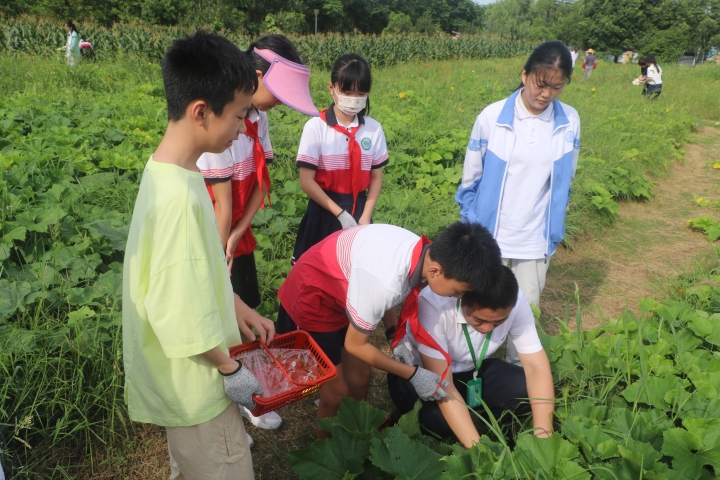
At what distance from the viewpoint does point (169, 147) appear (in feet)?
4.36

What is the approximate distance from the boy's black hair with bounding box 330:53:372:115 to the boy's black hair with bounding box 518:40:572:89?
2.65 ft

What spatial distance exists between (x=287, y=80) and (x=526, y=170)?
129cm

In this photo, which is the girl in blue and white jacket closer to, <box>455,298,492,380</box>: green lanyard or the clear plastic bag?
<box>455,298,492,380</box>: green lanyard

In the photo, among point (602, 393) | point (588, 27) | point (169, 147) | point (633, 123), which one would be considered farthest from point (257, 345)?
point (588, 27)

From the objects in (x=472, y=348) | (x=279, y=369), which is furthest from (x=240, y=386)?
(x=472, y=348)

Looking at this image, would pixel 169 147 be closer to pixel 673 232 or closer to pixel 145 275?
pixel 145 275

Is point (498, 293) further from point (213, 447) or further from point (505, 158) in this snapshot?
point (505, 158)

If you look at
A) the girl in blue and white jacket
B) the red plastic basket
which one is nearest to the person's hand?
the red plastic basket

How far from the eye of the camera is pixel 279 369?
1.92 metres

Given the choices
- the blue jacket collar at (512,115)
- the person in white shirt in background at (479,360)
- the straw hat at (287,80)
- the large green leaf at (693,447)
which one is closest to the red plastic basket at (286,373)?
the person in white shirt in background at (479,360)

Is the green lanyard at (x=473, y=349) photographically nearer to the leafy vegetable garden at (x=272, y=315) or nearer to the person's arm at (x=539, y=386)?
the person's arm at (x=539, y=386)

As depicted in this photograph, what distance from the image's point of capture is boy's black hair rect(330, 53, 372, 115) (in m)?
2.68

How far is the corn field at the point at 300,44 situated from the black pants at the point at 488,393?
8.27 m

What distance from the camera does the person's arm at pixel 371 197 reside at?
2954mm
